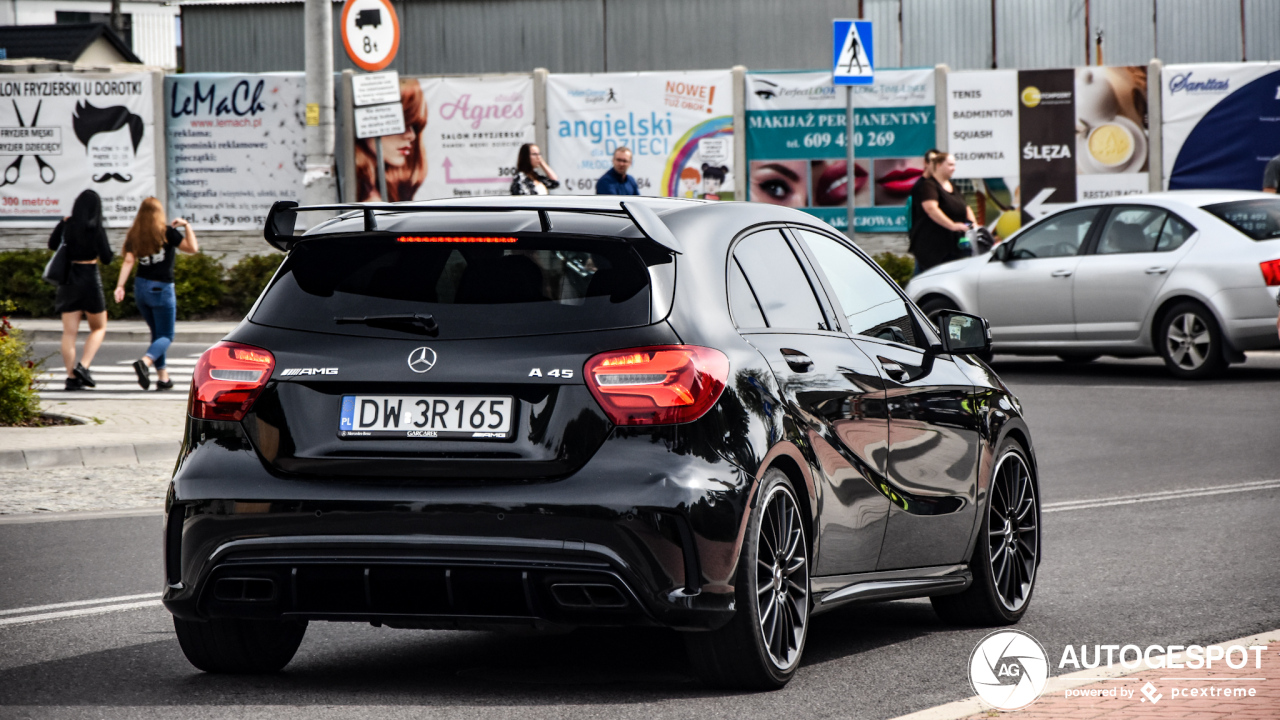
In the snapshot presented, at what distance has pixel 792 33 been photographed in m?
35.3

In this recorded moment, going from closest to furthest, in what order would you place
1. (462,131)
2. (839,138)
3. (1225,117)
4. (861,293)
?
(861,293) → (1225,117) → (839,138) → (462,131)

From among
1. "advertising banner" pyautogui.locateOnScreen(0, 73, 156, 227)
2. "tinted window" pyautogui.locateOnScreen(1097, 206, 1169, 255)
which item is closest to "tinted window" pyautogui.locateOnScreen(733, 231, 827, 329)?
"tinted window" pyautogui.locateOnScreen(1097, 206, 1169, 255)

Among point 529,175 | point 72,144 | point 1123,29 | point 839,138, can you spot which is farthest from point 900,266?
point 1123,29

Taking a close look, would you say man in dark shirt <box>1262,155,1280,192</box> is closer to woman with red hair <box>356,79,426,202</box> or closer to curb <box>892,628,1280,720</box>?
woman with red hair <box>356,79,426,202</box>

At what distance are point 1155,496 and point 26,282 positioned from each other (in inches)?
721

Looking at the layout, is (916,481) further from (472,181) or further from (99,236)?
(472,181)

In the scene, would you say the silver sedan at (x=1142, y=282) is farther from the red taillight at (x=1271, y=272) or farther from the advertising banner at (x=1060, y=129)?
the advertising banner at (x=1060, y=129)

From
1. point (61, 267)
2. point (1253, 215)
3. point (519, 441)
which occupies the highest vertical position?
point (1253, 215)

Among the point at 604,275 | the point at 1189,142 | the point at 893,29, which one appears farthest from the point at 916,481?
the point at 893,29

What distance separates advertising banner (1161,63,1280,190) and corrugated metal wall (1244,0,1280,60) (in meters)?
8.98

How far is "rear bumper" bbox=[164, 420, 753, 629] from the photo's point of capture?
16.1 ft

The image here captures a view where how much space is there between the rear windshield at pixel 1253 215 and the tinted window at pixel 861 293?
415 inches

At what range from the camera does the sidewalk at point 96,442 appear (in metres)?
12.0

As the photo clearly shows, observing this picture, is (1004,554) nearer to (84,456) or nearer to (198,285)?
(84,456)
